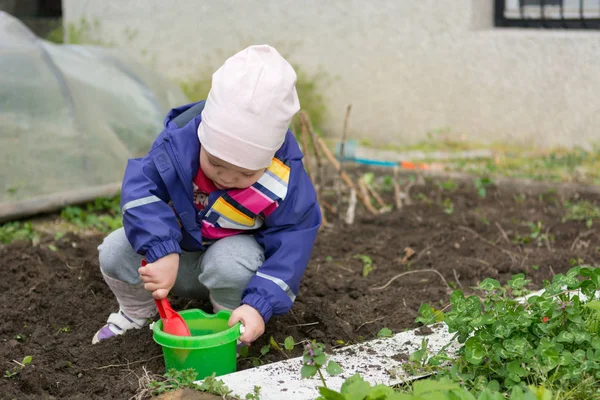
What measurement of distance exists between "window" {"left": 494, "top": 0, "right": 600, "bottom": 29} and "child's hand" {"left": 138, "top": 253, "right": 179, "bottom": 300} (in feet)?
16.2

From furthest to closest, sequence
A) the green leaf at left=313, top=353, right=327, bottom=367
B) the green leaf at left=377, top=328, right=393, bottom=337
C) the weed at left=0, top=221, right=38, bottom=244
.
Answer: the weed at left=0, top=221, right=38, bottom=244, the green leaf at left=377, top=328, right=393, bottom=337, the green leaf at left=313, top=353, right=327, bottom=367

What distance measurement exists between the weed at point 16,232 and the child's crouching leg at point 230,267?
1.75 m

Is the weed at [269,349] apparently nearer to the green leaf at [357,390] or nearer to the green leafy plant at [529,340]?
the green leafy plant at [529,340]

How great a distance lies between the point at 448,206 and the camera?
499cm

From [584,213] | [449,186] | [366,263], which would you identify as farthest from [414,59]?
[366,263]

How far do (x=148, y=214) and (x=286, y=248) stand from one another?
47 centimetres

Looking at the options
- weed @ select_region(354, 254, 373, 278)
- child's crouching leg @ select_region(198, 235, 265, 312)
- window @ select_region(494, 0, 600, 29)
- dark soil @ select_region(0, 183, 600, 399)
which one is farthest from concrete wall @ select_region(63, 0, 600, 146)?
child's crouching leg @ select_region(198, 235, 265, 312)

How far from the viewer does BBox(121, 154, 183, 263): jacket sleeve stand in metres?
2.53

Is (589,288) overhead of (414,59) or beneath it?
overhead

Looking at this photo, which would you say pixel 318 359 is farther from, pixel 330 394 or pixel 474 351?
pixel 474 351

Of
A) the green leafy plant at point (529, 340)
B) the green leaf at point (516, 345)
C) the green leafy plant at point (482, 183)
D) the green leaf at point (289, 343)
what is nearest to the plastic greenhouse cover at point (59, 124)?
the green leafy plant at point (482, 183)

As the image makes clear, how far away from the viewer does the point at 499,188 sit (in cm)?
539

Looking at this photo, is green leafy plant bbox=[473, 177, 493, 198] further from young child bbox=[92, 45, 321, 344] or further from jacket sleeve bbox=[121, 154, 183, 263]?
jacket sleeve bbox=[121, 154, 183, 263]

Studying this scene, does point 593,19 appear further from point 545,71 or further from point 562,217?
point 562,217
